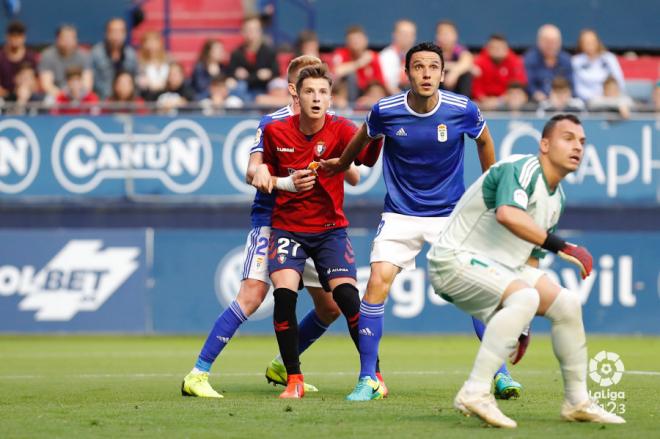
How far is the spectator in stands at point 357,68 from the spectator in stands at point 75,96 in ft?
11.5

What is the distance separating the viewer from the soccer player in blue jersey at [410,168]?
8.77m

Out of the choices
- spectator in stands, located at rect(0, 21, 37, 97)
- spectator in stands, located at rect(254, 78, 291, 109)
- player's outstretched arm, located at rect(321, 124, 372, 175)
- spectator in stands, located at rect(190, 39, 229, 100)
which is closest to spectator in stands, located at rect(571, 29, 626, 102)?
spectator in stands, located at rect(254, 78, 291, 109)

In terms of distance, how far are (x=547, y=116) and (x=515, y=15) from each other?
21.7ft

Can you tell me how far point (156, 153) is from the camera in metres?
16.8

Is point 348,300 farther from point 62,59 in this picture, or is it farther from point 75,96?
point 62,59

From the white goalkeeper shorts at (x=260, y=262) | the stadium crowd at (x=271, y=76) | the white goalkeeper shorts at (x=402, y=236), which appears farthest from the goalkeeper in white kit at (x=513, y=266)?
the stadium crowd at (x=271, y=76)

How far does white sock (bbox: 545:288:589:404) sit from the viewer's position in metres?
6.98

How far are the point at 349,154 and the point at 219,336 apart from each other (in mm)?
1635

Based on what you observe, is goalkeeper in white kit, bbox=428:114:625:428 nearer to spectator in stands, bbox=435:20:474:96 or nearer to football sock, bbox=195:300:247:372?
football sock, bbox=195:300:247:372

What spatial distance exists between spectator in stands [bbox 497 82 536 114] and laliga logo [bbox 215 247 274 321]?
13.4ft

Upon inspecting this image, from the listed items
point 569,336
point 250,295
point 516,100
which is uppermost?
A: point 516,100

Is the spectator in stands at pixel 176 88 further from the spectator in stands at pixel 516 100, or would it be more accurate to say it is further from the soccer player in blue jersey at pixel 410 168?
the soccer player in blue jersey at pixel 410 168

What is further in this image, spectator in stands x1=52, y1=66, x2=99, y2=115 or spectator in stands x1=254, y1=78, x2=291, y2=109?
spectator in stands x1=254, y1=78, x2=291, y2=109

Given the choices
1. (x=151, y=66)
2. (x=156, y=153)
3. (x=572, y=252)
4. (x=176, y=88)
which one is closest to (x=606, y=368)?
(x=572, y=252)
